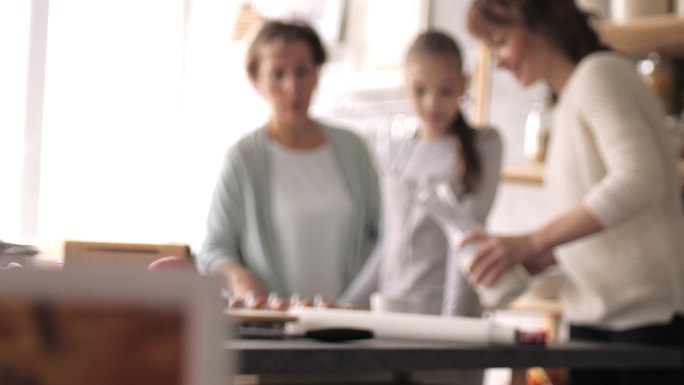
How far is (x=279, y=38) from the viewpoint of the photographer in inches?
83.9

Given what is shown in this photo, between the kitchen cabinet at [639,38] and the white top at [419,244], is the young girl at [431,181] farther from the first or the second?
the kitchen cabinet at [639,38]

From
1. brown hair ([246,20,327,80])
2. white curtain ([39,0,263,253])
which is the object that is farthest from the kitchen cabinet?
white curtain ([39,0,263,253])

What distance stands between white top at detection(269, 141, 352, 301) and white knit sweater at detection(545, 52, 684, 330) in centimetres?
54

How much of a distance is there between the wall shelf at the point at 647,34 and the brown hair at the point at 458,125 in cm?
96

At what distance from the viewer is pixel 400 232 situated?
2.00 metres

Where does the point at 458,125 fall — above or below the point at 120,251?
above

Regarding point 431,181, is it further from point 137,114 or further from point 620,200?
point 137,114

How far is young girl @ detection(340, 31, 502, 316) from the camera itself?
1.98m

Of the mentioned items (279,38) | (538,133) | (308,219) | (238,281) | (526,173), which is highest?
(279,38)

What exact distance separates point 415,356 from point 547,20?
0.89 meters

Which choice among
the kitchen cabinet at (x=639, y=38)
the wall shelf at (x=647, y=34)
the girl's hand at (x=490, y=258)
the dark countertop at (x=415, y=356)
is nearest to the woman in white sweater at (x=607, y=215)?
the girl's hand at (x=490, y=258)

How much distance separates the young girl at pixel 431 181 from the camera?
1.98 meters

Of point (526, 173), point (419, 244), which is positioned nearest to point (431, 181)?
point (419, 244)

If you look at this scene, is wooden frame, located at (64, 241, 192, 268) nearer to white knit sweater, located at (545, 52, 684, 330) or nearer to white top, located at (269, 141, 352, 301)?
white knit sweater, located at (545, 52, 684, 330)
